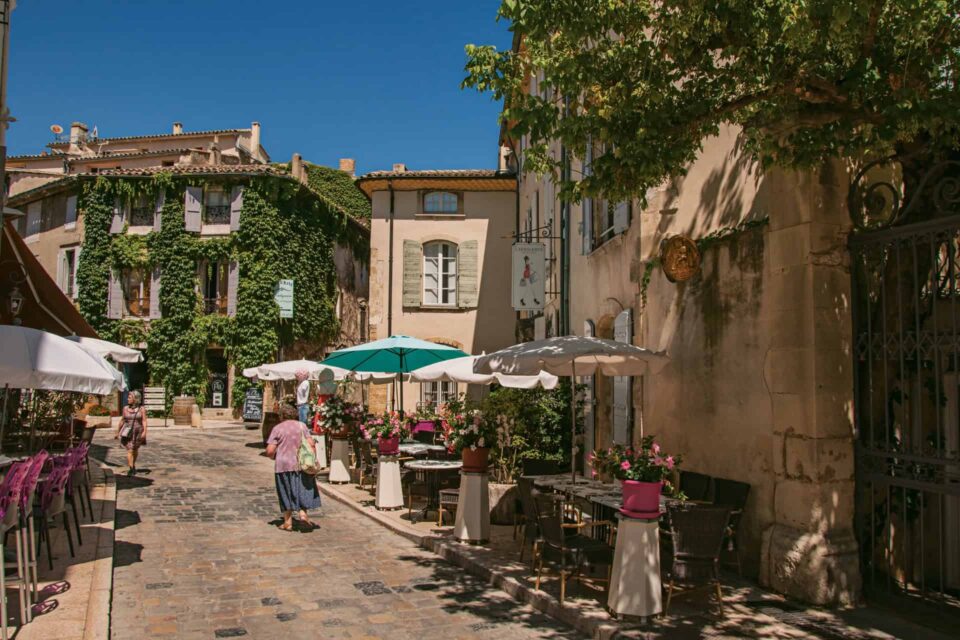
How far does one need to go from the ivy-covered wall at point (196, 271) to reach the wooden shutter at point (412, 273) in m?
6.15

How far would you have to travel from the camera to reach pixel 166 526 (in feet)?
34.1

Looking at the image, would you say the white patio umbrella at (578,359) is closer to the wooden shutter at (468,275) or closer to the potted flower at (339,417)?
the potted flower at (339,417)

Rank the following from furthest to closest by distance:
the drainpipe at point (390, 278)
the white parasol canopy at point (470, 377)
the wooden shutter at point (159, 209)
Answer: the wooden shutter at point (159, 209) < the drainpipe at point (390, 278) < the white parasol canopy at point (470, 377)

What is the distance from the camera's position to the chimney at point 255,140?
41.5 meters

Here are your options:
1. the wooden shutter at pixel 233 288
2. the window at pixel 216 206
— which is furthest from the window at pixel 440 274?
the window at pixel 216 206

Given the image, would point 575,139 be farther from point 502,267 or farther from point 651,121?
point 502,267

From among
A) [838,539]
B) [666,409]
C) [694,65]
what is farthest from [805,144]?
[666,409]

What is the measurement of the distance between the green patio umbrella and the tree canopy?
22.9ft

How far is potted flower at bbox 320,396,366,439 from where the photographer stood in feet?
48.2

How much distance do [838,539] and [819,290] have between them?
7.03 feet

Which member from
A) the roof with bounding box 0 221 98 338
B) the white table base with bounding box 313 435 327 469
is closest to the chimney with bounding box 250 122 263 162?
the white table base with bounding box 313 435 327 469

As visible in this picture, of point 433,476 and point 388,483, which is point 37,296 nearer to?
point 388,483

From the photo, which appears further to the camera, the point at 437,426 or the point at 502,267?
the point at 502,267

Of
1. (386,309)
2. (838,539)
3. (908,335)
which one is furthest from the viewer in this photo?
(386,309)
